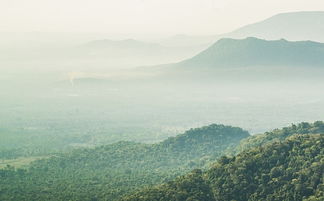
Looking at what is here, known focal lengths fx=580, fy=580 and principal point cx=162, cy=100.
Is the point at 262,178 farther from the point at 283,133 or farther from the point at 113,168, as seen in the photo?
A: the point at 113,168

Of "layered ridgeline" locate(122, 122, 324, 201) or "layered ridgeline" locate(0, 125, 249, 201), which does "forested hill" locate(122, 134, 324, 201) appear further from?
"layered ridgeline" locate(0, 125, 249, 201)

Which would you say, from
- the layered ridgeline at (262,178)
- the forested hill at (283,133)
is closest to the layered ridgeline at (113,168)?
the forested hill at (283,133)

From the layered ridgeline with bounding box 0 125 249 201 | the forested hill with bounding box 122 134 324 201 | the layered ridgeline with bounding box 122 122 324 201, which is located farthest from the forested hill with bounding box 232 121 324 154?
the layered ridgeline with bounding box 122 122 324 201

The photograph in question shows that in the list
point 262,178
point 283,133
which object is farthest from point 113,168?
point 262,178

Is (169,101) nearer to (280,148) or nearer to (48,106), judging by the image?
(48,106)

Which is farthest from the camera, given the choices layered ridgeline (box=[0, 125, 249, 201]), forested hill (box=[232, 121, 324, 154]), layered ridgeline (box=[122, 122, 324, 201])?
forested hill (box=[232, 121, 324, 154])

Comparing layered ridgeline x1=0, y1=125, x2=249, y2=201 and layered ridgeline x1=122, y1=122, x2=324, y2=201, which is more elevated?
layered ridgeline x1=122, y1=122, x2=324, y2=201
